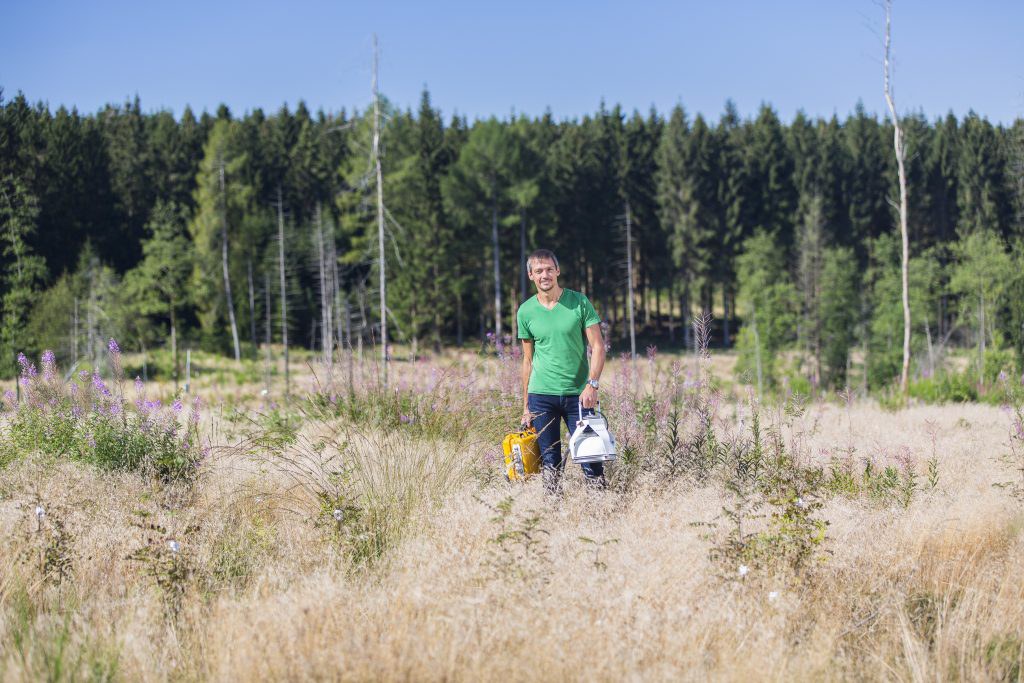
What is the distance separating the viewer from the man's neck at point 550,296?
5.32 meters

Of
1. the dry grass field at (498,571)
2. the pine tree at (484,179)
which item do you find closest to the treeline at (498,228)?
the pine tree at (484,179)

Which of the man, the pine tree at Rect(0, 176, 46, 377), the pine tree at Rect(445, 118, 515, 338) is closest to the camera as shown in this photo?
the man

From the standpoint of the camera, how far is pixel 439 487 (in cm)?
511

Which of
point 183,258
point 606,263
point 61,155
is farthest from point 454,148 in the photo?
point 61,155

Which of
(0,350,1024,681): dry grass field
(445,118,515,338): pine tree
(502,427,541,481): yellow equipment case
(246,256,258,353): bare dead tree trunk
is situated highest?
(445,118,515,338): pine tree

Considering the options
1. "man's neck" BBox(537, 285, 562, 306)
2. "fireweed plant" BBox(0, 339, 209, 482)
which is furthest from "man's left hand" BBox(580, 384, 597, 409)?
"fireweed plant" BBox(0, 339, 209, 482)

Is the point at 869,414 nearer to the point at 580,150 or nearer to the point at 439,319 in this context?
the point at 439,319

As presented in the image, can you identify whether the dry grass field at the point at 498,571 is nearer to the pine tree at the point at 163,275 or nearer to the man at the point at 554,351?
the man at the point at 554,351

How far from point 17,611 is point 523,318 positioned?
3.24 m

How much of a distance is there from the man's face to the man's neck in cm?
6

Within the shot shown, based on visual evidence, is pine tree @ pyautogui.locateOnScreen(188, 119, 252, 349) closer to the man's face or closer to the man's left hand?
the man's face

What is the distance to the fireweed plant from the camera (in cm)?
588

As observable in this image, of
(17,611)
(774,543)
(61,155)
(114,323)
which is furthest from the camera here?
(61,155)

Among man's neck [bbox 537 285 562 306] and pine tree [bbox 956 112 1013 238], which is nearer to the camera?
man's neck [bbox 537 285 562 306]
